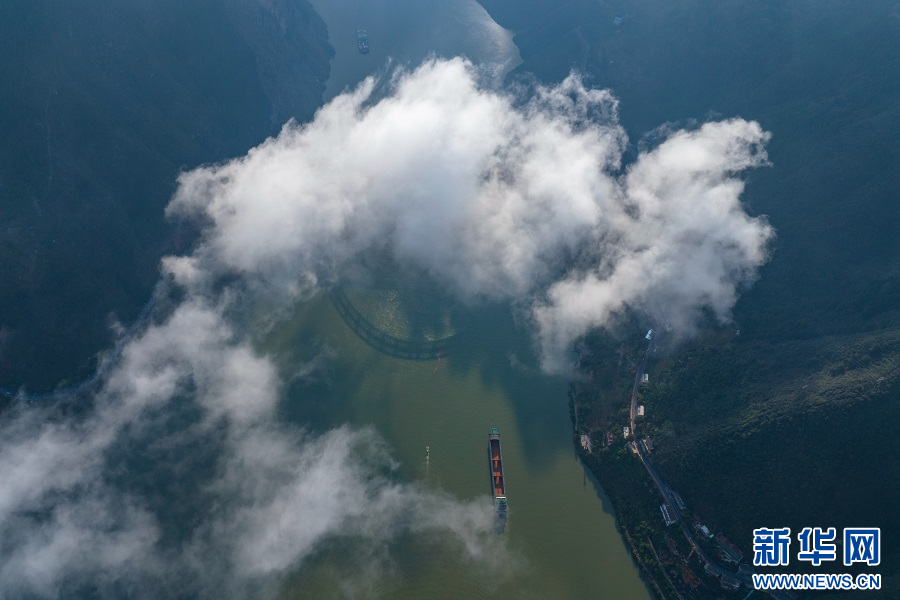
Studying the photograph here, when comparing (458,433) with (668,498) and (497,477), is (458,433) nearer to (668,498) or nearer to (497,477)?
(497,477)

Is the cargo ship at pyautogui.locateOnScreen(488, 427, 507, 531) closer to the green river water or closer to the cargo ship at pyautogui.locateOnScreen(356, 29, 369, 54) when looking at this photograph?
the green river water

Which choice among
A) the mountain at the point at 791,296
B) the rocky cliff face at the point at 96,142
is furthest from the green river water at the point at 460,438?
the rocky cliff face at the point at 96,142

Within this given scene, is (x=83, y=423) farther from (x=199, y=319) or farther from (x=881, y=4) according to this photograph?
(x=881, y=4)

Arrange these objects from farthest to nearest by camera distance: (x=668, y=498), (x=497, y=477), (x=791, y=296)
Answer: (x=791, y=296) → (x=497, y=477) → (x=668, y=498)

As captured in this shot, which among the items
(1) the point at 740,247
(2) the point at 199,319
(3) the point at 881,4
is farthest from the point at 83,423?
(3) the point at 881,4

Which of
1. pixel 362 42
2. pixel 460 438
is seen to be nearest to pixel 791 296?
pixel 460 438

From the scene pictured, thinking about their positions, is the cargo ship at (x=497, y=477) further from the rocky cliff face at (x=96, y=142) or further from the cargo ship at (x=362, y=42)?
the cargo ship at (x=362, y=42)
